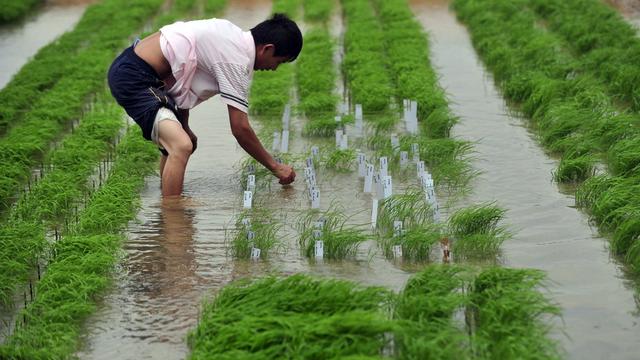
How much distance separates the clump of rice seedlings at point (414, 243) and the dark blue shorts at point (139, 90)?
1690 millimetres

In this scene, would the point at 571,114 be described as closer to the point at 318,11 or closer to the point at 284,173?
the point at 284,173

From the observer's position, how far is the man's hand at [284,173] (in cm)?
668

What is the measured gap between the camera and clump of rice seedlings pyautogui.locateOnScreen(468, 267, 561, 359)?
4.15m

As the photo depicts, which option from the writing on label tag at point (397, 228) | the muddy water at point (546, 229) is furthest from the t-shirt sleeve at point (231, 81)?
the muddy water at point (546, 229)

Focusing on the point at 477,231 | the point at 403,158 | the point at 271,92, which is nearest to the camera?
the point at 477,231

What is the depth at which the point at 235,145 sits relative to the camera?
8.09m

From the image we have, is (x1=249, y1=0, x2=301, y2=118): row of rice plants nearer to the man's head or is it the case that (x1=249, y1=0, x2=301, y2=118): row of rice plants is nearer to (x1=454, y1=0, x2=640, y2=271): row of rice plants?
(x1=454, y1=0, x2=640, y2=271): row of rice plants

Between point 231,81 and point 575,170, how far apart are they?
2123 millimetres

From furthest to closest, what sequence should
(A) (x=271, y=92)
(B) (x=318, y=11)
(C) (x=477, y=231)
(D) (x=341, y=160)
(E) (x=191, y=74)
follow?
(B) (x=318, y=11)
(A) (x=271, y=92)
(D) (x=341, y=160)
(E) (x=191, y=74)
(C) (x=477, y=231)

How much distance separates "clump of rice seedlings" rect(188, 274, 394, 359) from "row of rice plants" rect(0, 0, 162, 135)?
4393mm

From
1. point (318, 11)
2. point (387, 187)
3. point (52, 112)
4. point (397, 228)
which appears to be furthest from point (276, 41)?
point (318, 11)

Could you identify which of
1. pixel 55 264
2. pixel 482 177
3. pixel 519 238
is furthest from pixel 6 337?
pixel 482 177

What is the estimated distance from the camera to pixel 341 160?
734cm

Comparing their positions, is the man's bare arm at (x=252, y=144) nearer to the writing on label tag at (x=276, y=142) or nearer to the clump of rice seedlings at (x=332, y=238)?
the clump of rice seedlings at (x=332, y=238)
